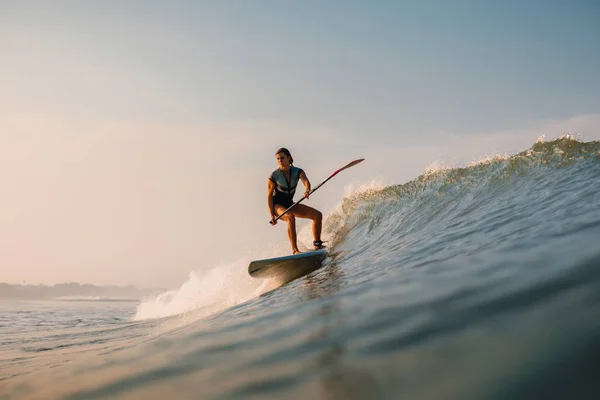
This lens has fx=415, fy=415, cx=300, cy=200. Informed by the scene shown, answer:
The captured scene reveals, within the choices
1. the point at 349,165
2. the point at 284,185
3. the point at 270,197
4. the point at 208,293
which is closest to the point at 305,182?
the point at 284,185

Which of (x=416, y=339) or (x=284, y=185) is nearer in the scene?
(x=416, y=339)

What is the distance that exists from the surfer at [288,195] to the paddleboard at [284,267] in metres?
0.85

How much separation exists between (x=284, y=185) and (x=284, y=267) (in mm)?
1888

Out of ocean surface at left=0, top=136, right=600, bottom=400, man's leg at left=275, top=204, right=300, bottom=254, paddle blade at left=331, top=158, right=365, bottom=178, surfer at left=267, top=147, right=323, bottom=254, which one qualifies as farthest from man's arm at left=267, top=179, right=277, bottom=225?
ocean surface at left=0, top=136, right=600, bottom=400

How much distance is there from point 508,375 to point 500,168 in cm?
909

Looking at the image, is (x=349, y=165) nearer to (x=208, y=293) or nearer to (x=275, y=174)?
(x=275, y=174)

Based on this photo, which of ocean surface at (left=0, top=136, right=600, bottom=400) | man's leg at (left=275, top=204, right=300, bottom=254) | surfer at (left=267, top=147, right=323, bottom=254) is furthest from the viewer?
surfer at (left=267, top=147, right=323, bottom=254)

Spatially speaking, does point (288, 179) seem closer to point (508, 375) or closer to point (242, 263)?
point (242, 263)

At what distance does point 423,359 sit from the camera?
1.50 meters

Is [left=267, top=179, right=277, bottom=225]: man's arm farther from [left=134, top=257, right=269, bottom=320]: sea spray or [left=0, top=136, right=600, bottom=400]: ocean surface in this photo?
[left=0, top=136, right=600, bottom=400]: ocean surface

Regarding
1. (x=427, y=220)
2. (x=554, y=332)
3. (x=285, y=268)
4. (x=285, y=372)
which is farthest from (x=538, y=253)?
(x=427, y=220)

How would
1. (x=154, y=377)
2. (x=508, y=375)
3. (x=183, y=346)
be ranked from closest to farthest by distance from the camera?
(x=508, y=375) → (x=154, y=377) → (x=183, y=346)

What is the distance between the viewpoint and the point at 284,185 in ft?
25.4

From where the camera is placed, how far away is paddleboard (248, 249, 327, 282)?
627 cm
